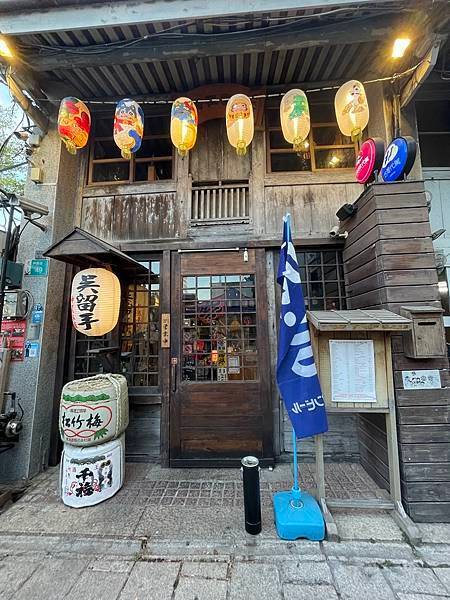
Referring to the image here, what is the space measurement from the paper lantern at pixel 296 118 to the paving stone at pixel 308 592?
4.54 metres

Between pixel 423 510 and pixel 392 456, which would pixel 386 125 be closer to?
pixel 392 456

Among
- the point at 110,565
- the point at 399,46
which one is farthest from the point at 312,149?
the point at 110,565

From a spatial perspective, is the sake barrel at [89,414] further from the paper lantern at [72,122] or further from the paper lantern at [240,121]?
the paper lantern at [240,121]

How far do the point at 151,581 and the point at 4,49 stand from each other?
6.34 meters

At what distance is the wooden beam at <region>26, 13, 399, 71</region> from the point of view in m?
3.67

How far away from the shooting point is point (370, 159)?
368 cm

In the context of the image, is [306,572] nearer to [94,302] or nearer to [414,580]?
[414,580]

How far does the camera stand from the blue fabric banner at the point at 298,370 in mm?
2783

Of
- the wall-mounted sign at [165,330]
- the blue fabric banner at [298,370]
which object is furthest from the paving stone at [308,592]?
the wall-mounted sign at [165,330]

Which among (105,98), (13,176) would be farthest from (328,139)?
(13,176)

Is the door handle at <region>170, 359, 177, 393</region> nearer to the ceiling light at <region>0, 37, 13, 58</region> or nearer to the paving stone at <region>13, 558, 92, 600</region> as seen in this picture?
the paving stone at <region>13, 558, 92, 600</region>

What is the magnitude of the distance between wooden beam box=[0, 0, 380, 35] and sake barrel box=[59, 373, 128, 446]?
4559 millimetres

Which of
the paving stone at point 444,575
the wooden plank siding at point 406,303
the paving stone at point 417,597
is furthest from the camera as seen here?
the wooden plank siding at point 406,303

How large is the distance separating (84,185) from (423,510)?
6.58m
